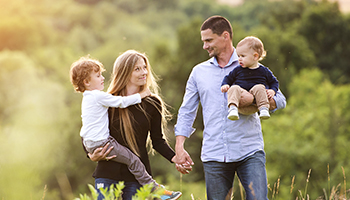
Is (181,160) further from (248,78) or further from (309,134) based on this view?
(309,134)

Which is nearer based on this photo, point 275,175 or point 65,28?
point 275,175

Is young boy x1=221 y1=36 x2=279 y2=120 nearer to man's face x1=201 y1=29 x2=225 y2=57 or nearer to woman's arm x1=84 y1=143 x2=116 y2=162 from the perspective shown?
man's face x1=201 y1=29 x2=225 y2=57

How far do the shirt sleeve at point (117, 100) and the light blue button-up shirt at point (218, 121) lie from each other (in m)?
0.53

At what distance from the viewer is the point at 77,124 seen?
2189 centimetres

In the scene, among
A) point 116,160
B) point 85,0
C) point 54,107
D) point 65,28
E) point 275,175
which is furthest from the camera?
point 85,0

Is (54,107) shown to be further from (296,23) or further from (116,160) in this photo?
(116,160)

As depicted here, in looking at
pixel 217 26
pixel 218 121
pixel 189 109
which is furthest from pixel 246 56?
pixel 189 109

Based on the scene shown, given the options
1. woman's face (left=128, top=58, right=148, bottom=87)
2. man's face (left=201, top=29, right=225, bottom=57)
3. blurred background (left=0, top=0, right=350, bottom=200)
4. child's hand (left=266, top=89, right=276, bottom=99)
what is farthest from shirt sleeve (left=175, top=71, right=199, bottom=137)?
blurred background (left=0, top=0, right=350, bottom=200)

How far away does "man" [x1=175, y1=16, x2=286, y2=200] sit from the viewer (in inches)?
136

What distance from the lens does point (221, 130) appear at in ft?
12.0

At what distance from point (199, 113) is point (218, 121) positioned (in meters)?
15.9

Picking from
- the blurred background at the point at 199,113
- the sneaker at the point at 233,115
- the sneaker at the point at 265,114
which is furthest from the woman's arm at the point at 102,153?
the blurred background at the point at 199,113

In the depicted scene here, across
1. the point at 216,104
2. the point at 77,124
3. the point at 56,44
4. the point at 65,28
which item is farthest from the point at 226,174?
the point at 65,28

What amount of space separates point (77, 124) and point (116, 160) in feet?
62.5
